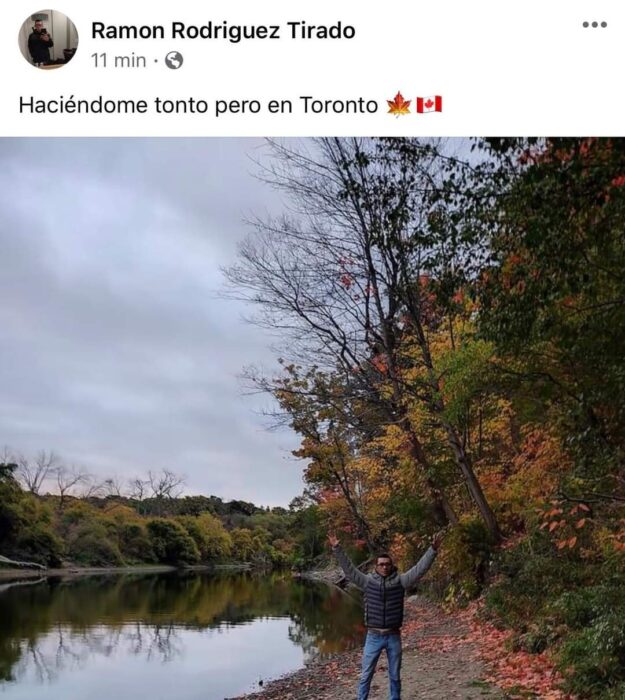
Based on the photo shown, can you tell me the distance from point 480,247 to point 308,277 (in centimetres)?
832

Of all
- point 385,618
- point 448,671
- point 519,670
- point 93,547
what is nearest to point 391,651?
point 385,618

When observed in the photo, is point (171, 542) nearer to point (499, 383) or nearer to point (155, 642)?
point (155, 642)

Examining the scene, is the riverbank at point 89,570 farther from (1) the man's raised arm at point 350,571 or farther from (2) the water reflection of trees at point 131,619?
(1) the man's raised arm at point 350,571

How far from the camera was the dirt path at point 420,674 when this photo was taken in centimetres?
840

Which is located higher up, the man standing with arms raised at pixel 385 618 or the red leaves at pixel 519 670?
the man standing with arms raised at pixel 385 618
